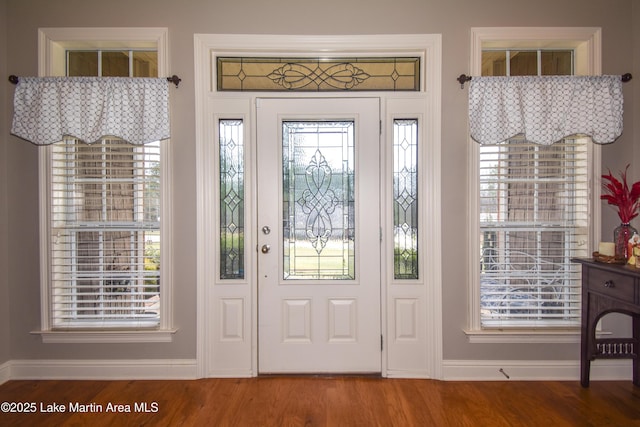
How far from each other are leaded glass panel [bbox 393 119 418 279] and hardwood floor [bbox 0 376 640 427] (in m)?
0.86

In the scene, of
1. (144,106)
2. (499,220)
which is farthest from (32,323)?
(499,220)

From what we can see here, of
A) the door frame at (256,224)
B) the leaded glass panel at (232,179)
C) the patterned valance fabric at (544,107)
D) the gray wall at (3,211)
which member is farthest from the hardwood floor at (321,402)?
the patterned valance fabric at (544,107)

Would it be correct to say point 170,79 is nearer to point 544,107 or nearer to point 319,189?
point 319,189

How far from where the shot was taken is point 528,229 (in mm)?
2766

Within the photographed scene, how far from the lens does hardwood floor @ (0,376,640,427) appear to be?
2.24m

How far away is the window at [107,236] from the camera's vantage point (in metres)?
2.75

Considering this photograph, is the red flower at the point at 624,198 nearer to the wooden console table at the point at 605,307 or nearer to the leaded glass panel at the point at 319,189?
the wooden console table at the point at 605,307

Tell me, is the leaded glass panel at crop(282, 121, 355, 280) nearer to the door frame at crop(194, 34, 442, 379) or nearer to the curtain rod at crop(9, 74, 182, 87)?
the door frame at crop(194, 34, 442, 379)

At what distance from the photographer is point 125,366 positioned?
9.04 ft

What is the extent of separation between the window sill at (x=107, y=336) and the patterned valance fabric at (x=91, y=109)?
4.49ft

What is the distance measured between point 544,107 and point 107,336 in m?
3.53

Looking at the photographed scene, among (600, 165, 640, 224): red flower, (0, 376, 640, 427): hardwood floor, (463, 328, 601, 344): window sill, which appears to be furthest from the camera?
(463, 328, 601, 344): window sill

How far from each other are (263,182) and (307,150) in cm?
41

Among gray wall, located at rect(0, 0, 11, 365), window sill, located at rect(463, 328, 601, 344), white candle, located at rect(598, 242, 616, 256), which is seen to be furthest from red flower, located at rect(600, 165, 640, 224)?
gray wall, located at rect(0, 0, 11, 365)
